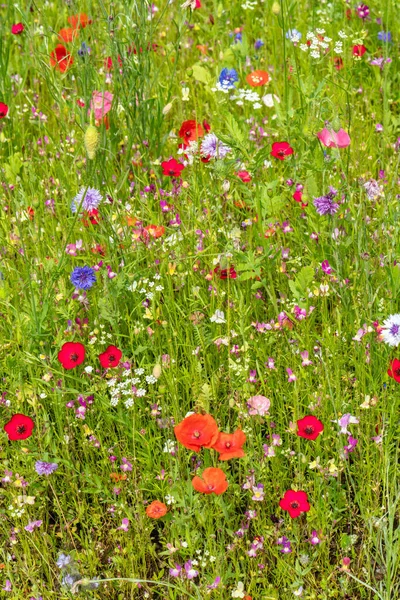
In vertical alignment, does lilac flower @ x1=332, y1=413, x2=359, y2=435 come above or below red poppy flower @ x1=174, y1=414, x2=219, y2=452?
below

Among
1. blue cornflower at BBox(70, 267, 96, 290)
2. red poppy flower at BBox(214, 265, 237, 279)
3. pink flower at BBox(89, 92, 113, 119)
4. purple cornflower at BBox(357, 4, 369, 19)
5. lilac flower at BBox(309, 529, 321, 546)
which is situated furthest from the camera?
purple cornflower at BBox(357, 4, 369, 19)

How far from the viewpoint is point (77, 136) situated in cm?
348

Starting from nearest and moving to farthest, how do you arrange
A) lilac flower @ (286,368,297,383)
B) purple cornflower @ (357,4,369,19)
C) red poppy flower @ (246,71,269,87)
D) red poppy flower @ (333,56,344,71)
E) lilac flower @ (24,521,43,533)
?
1. lilac flower @ (24,521,43,533)
2. lilac flower @ (286,368,297,383)
3. red poppy flower @ (246,71,269,87)
4. red poppy flower @ (333,56,344,71)
5. purple cornflower @ (357,4,369,19)

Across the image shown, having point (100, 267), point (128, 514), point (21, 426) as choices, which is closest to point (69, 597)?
point (128, 514)

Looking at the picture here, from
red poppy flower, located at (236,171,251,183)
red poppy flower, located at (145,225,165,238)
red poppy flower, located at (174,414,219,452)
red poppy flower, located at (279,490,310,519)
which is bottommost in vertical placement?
red poppy flower, located at (279,490,310,519)

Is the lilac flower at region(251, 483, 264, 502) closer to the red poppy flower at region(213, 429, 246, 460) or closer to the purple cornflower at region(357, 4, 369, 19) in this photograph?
the red poppy flower at region(213, 429, 246, 460)

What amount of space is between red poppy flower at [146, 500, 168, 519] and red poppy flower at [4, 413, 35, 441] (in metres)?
0.38

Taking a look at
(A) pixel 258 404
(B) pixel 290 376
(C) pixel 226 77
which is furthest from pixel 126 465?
(C) pixel 226 77

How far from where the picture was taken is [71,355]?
2318 mm

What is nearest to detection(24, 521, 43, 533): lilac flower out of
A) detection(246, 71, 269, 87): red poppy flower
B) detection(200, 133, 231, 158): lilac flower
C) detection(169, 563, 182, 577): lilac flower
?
detection(169, 563, 182, 577): lilac flower

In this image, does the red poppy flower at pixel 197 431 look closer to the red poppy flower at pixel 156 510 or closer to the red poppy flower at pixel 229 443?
the red poppy flower at pixel 229 443

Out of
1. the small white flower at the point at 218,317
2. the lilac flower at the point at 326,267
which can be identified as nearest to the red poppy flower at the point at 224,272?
the small white flower at the point at 218,317

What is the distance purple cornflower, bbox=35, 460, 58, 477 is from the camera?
2.20 meters

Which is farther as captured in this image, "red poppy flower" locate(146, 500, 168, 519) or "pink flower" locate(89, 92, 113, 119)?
"pink flower" locate(89, 92, 113, 119)
